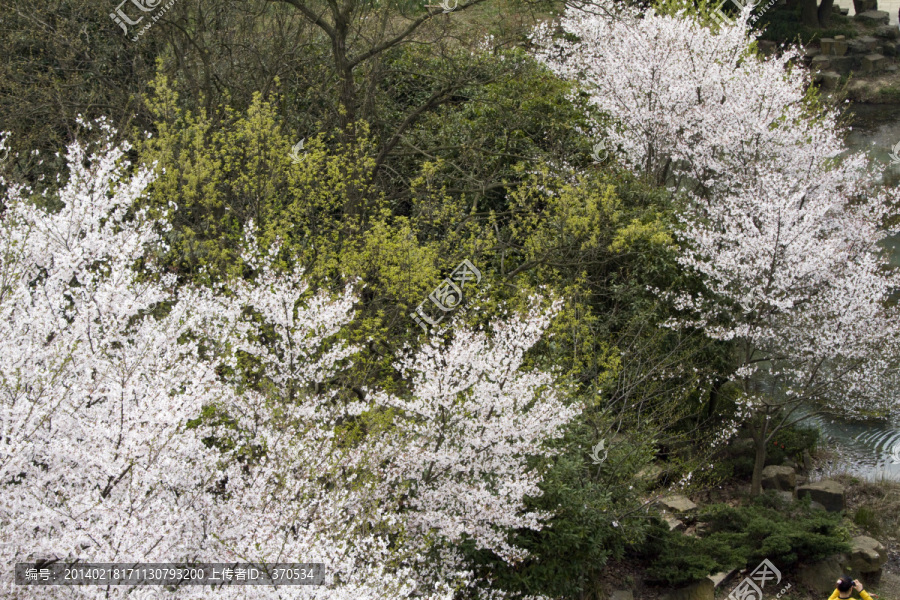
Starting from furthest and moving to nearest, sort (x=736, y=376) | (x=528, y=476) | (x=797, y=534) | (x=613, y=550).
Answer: (x=736, y=376)
(x=797, y=534)
(x=613, y=550)
(x=528, y=476)

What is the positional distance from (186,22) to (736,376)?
1186 cm

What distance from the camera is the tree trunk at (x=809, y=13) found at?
32.2m

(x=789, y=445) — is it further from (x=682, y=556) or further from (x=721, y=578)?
(x=682, y=556)

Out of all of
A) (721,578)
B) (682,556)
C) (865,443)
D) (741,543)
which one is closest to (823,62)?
(865,443)

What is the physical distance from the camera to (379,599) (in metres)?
6.34

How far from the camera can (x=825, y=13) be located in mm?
32875

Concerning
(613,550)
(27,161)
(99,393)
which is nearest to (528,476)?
(613,550)

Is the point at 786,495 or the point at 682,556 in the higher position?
the point at 786,495

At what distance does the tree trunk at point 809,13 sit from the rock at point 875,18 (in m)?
2.58

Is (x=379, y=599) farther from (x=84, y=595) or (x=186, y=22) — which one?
(x=186, y=22)
